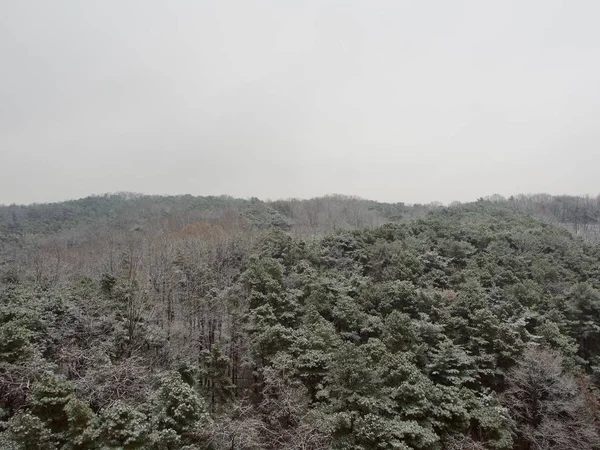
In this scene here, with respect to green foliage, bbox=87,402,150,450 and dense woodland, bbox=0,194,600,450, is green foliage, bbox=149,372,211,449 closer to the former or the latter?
dense woodland, bbox=0,194,600,450

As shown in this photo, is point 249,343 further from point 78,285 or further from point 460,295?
point 460,295

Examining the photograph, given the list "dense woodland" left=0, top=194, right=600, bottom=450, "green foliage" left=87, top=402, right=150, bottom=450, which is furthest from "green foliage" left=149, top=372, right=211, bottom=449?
"green foliage" left=87, top=402, right=150, bottom=450

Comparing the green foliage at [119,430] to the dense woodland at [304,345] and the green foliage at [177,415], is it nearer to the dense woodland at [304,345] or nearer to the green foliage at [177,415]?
the dense woodland at [304,345]

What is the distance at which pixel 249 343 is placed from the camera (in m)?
17.3

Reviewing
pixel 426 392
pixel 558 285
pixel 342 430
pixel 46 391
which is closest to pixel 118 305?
pixel 46 391

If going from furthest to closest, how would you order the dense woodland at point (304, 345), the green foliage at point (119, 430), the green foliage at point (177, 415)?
the dense woodland at point (304, 345) < the green foliage at point (177, 415) < the green foliage at point (119, 430)

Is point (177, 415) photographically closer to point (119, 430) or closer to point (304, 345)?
point (119, 430)

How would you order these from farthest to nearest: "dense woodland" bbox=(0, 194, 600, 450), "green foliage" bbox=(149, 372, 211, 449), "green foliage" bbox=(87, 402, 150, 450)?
"dense woodland" bbox=(0, 194, 600, 450) < "green foliage" bbox=(149, 372, 211, 449) < "green foliage" bbox=(87, 402, 150, 450)

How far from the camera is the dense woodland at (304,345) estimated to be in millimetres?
9805

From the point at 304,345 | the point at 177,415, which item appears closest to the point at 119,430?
the point at 177,415

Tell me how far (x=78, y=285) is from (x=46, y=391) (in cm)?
1056

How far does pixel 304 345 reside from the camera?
1527 centimetres

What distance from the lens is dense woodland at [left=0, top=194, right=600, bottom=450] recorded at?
386 inches


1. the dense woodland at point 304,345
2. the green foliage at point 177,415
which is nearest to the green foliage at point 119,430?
the dense woodland at point 304,345
